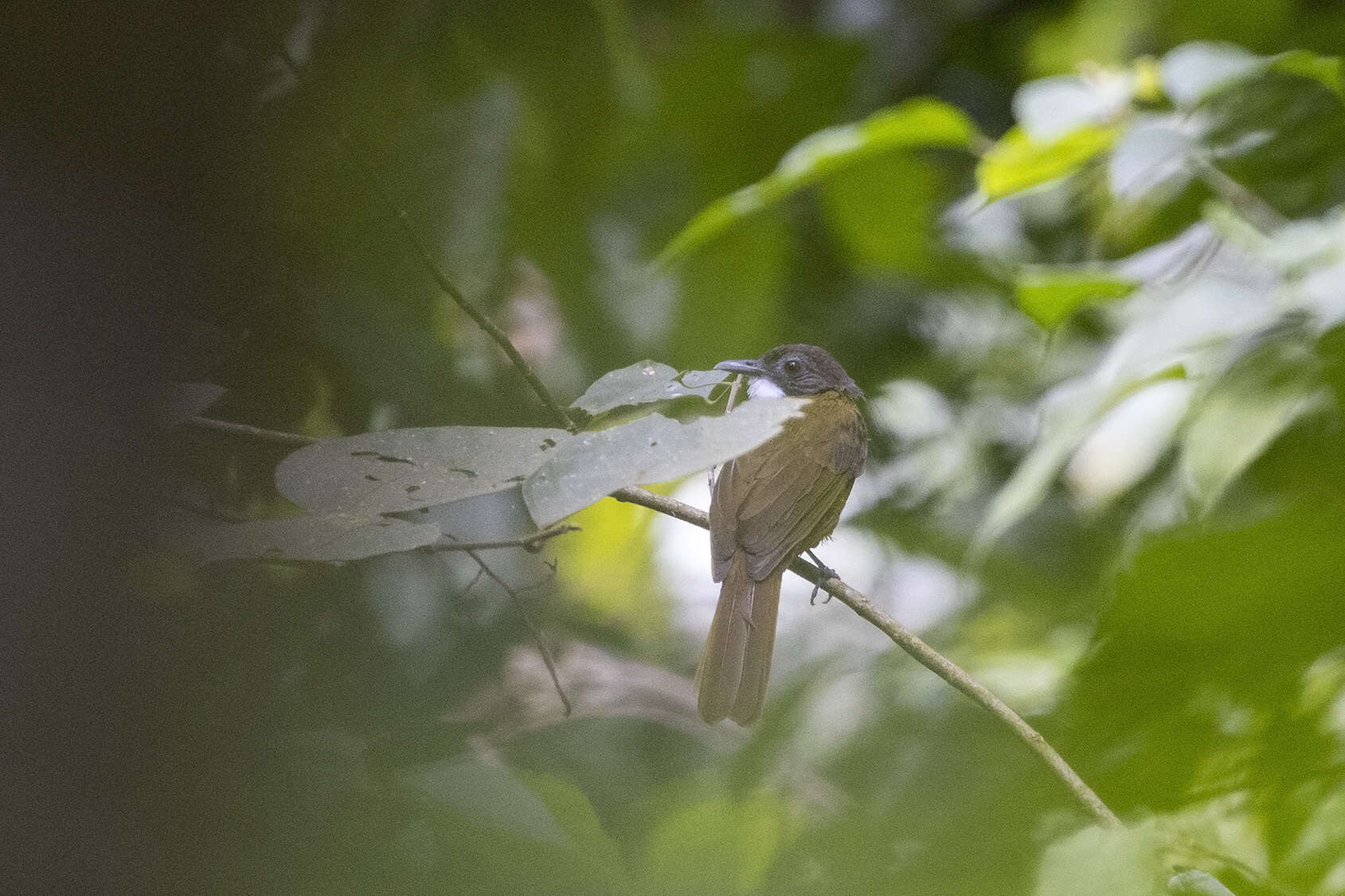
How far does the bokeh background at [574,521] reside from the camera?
1.59 ft

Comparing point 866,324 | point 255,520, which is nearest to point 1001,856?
point 255,520

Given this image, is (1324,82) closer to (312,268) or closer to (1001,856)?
(1001,856)

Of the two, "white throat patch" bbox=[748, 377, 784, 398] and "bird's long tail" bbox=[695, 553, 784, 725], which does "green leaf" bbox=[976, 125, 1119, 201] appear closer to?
"white throat patch" bbox=[748, 377, 784, 398]

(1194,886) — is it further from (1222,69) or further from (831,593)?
(1222,69)

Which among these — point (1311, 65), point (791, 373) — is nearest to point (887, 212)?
point (1311, 65)

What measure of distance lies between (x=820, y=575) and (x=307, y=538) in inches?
12.1

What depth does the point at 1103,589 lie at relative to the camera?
939 millimetres

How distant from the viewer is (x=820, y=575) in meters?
0.61

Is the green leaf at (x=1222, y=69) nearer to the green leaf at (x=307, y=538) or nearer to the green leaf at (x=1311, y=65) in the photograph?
the green leaf at (x=1311, y=65)

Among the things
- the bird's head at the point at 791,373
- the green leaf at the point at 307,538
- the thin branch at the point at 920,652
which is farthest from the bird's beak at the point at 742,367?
the green leaf at the point at 307,538

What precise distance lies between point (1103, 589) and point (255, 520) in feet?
2.59

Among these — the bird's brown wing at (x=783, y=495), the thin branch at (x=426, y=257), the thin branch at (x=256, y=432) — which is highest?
the thin branch at (x=426, y=257)

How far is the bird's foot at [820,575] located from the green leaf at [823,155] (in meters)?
0.35

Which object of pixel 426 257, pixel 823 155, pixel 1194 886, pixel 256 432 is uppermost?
pixel 823 155
